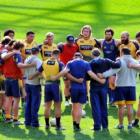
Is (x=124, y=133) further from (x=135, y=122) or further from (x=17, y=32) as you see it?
(x=17, y=32)

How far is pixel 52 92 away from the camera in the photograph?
1272cm

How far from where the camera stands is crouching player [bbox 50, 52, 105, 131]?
12625 millimetres

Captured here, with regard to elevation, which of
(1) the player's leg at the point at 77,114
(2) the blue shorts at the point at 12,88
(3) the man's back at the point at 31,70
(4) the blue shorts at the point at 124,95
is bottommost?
(1) the player's leg at the point at 77,114

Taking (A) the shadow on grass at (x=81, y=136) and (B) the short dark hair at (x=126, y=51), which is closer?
(A) the shadow on grass at (x=81, y=136)

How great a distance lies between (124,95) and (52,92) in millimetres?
1510

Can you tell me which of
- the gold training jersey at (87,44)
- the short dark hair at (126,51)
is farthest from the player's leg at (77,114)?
the gold training jersey at (87,44)

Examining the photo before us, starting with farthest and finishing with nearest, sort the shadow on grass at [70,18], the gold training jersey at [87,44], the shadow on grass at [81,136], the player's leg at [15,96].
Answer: the shadow on grass at [70,18] → the gold training jersey at [87,44] → the player's leg at [15,96] → the shadow on grass at [81,136]

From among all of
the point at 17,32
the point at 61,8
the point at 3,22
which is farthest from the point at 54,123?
the point at 61,8

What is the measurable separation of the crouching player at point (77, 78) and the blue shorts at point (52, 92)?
219mm

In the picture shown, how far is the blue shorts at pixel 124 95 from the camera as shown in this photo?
505 inches

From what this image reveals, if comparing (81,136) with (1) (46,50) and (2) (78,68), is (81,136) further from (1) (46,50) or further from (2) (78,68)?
(1) (46,50)

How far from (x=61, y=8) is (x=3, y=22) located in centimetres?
338

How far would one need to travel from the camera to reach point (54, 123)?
13180 mm

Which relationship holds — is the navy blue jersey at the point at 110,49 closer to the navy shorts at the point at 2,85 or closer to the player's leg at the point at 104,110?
the player's leg at the point at 104,110
